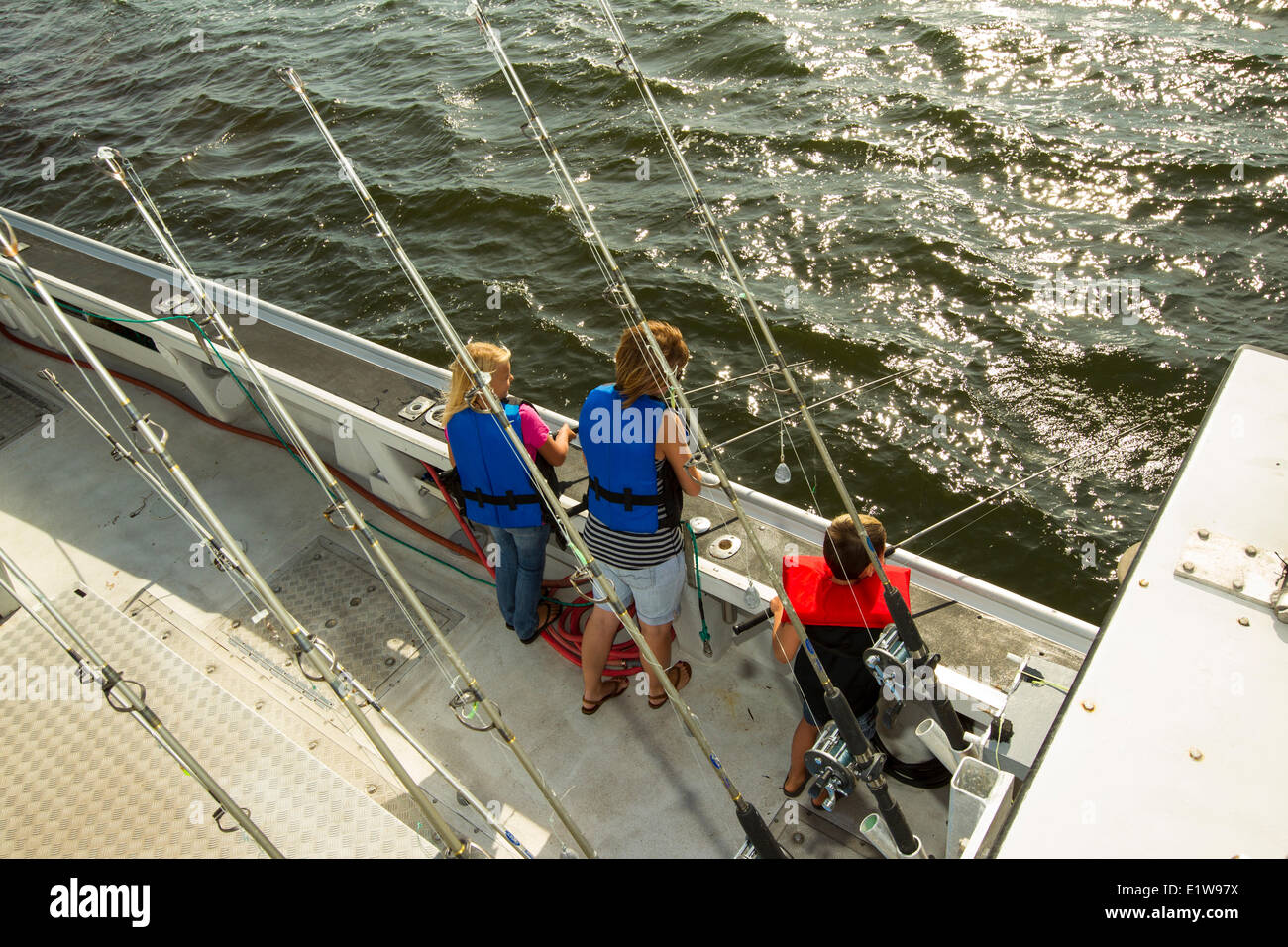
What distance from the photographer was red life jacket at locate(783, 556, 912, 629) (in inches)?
131

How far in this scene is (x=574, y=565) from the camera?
4.92 meters

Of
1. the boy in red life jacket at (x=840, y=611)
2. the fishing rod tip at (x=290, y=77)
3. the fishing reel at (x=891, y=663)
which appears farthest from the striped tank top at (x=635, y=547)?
the fishing rod tip at (x=290, y=77)

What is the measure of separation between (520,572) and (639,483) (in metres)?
1.13

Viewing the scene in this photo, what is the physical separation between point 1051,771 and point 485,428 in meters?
2.54

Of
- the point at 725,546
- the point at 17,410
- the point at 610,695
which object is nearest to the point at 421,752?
the point at 610,695

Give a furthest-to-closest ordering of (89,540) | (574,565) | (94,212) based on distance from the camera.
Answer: (94,212) → (89,540) → (574,565)

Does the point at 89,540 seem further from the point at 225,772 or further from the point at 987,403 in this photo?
the point at 987,403

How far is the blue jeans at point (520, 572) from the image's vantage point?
4324 millimetres

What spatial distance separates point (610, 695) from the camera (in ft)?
14.8

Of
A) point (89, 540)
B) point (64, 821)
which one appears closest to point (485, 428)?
point (64, 821)

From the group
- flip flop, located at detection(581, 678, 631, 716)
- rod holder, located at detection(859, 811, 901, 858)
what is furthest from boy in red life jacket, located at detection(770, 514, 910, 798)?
flip flop, located at detection(581, 678, 631, 716)

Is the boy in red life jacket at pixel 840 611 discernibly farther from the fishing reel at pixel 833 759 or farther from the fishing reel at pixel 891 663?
the fishing reel at pixel 833 759

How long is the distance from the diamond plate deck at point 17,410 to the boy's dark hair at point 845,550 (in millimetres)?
6247
